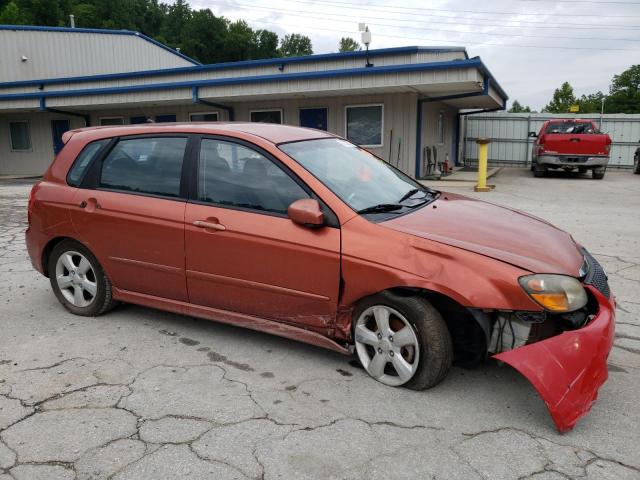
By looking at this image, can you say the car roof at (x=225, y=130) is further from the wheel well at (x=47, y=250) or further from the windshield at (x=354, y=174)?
the wheel well at (x=47, y=250)

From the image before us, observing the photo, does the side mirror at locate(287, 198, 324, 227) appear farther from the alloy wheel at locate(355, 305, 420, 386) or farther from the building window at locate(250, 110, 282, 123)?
the building window at locate(250, 110, 282, 123)

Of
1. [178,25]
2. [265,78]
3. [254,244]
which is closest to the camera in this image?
[254,244]

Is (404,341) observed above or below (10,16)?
below

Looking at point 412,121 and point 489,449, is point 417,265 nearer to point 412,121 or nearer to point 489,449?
point 489,449

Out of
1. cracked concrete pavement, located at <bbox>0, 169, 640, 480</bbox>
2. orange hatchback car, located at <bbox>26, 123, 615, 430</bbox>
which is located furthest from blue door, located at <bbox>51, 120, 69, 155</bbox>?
cracked concrete pavement, located at <bbox>0, 169, 640, 480</bbox>

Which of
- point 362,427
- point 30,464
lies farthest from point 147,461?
point 362,427

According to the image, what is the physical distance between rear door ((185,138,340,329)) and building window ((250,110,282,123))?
14.6 meters

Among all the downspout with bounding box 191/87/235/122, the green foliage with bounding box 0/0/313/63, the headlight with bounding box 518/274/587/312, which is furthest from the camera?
the green foliage with bounding box 0/0/313/63

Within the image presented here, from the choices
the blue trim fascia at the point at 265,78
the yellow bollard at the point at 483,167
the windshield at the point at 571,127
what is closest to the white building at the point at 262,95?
the blue trim fascia at the point at 265,78

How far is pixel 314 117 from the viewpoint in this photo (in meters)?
17.3

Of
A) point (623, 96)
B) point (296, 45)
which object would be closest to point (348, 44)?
point (296, 45)

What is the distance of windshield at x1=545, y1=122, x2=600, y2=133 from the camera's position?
53.4ft

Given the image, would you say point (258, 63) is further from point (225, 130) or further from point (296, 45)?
point (296, 45)

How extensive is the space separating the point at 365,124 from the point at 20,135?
16.4m
